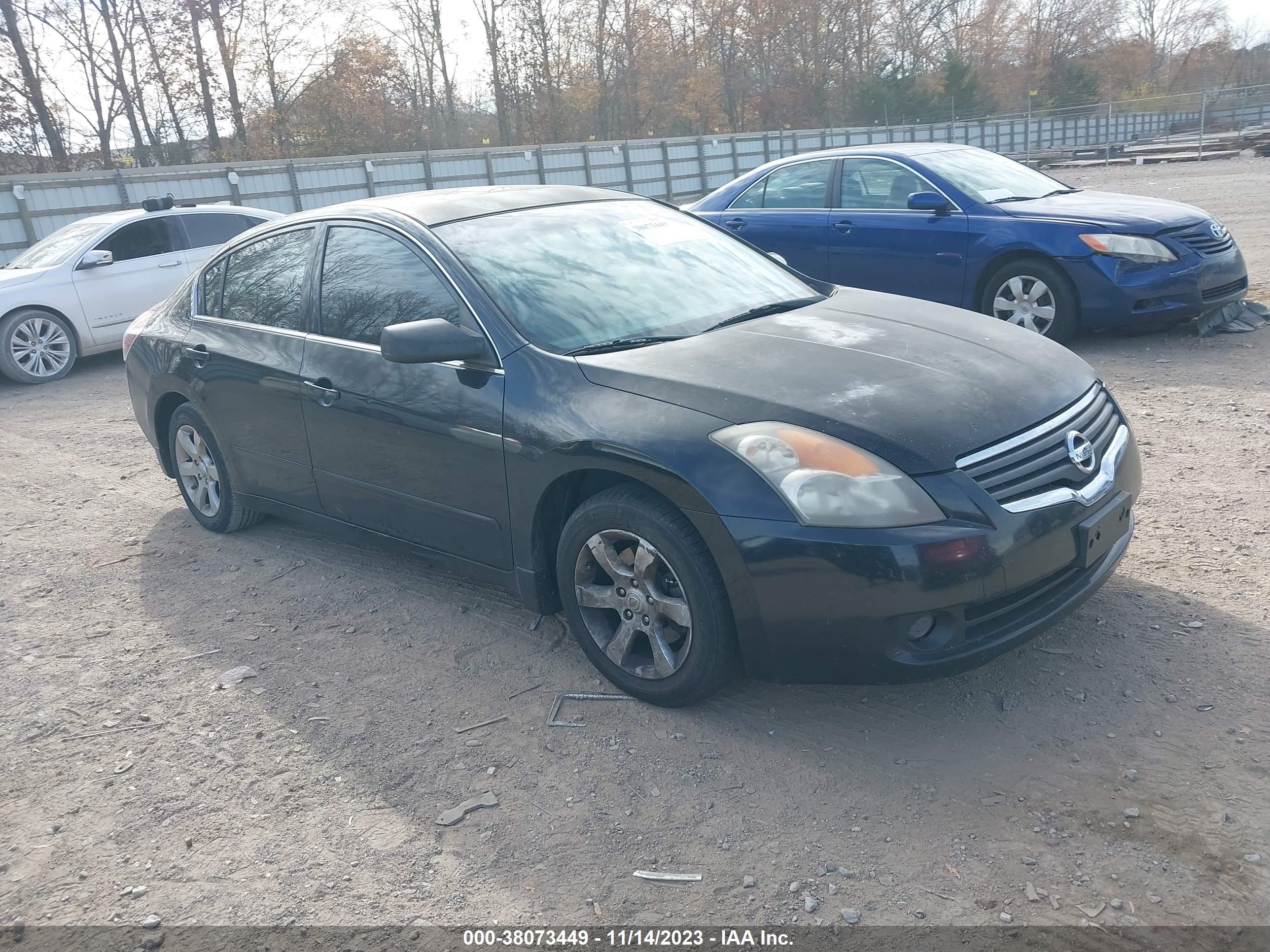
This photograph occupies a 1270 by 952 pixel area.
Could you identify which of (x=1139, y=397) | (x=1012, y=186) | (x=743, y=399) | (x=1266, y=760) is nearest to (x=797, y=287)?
(x=743, y=399)

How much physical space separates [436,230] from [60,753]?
2.33 metres

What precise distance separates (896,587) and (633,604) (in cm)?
89

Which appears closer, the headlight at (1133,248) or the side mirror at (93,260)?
the headlight at (1133,248)

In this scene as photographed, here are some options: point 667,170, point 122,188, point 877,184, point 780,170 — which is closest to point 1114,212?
point 877,184

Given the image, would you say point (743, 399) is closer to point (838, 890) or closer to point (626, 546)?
point (626, 546)

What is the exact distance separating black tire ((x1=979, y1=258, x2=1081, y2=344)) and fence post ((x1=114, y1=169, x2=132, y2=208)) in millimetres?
17562

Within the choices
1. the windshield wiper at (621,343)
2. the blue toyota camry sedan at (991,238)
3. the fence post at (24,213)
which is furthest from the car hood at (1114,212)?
the fence post at (24,213)

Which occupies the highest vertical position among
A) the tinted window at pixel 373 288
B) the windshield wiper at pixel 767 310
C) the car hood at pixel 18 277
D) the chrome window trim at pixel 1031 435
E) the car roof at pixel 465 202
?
the car roof at pixel 465 202

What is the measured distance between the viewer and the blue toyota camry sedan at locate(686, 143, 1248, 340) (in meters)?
7.55

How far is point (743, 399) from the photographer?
3230mm

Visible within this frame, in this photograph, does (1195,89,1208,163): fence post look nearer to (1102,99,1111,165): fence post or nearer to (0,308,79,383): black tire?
(1102,99,1111,165): fence post

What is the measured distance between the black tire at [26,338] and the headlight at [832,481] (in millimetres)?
9994

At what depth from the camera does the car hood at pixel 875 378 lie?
3119 millimetres

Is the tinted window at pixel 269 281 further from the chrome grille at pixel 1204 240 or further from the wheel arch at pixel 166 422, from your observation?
the chrome grille at pixel 1204 240
